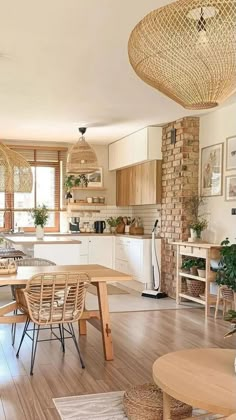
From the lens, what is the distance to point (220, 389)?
87.6 inches

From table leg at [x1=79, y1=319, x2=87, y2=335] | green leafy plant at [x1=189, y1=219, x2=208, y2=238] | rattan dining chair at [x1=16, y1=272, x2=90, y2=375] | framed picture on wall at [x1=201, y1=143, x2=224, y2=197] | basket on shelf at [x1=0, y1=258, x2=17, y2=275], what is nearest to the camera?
rattan dining chair at [x1=16, y1=272, x2=90, y2=375]

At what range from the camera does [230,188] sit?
19.6 feet

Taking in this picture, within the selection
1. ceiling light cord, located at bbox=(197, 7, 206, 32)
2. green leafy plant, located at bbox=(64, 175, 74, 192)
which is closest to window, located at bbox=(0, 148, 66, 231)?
green leafy plant, located at bbox=(64, 175, 74, 192)

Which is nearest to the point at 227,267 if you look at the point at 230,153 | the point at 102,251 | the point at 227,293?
the point at 227,293

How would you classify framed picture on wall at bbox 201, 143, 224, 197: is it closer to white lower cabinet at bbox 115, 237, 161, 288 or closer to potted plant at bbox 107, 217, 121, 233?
white lower cabinet at bbox 115, 237, 161, 288

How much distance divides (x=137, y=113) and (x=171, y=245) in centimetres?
209

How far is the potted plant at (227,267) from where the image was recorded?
5270mm

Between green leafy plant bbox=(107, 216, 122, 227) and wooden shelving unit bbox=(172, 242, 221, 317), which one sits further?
green leafy plant bbox=(107, 216, 122, 227)

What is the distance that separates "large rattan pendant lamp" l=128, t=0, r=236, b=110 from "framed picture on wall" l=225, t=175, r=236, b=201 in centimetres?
414

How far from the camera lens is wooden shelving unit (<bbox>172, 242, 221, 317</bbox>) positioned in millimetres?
5953

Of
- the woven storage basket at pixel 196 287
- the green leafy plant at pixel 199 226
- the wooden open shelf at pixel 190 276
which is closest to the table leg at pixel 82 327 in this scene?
the wooden open shelf at pixel 190 276

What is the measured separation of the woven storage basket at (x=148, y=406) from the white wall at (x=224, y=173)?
338 cm

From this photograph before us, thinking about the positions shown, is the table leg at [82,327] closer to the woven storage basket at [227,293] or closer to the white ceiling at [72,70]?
the woven storage basket at [227,293]

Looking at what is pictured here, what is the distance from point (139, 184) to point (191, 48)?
21.5 feet
